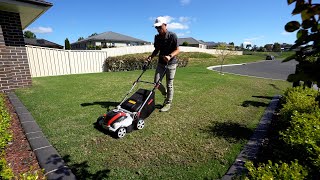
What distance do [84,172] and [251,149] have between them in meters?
2.57

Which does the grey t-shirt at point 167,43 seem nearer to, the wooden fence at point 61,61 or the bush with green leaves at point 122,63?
the wooden fence at point 61,61

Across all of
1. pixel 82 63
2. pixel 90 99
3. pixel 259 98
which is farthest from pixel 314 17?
pixel 82 63

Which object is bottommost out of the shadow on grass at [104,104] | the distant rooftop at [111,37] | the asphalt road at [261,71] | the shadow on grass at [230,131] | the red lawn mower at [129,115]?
the asphalt road at [261,71]

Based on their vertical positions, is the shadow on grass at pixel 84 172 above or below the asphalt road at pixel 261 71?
above

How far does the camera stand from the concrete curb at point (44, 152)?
284cm

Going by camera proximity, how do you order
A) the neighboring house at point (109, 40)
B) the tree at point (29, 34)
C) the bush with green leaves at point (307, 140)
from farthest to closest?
the tree at point (29, 34)
the neighboring house at point (109, 40)
the bush with green leaves at point (307, 140)

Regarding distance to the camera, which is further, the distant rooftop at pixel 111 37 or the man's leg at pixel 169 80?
the distant rooftop at pixel 111 37

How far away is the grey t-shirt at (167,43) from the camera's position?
Result: 5.10 metres

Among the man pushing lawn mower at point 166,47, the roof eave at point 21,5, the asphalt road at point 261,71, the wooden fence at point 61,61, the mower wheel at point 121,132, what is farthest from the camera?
the asphalt road at point 261,71

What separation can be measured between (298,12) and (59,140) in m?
3.86

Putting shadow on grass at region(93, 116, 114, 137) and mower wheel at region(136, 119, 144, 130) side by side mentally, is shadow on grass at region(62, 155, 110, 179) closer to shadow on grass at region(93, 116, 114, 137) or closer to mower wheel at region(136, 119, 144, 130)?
shadow on grass at region(93, 116, 114, 137)

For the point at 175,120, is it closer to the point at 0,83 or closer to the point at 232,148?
the point at 232,148

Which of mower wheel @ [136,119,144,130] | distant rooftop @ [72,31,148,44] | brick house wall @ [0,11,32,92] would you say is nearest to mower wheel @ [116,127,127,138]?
mower wheel @ [136,119,144,130]

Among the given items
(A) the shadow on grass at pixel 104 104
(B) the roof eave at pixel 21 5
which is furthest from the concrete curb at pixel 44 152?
(B) the roof eave at pixel 21 5
